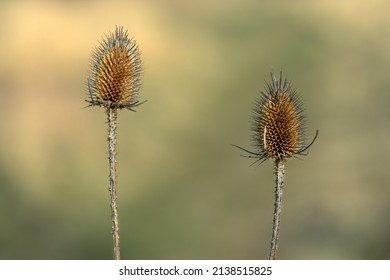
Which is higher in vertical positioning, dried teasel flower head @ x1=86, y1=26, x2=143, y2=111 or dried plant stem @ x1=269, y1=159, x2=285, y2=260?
dried teasel flower head @ x1=86, y1=26, x2=143, y2=111

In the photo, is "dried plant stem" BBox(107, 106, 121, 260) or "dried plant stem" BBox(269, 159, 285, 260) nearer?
"dried plant stem" BBox(269, 159, 285, 260)

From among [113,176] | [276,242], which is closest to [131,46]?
[113,176]

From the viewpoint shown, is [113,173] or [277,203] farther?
[113,173]

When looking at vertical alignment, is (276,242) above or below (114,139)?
below

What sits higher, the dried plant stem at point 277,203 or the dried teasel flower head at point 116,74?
the dried teasel flower head at point 116,74

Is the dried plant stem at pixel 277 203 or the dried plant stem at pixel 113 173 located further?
the dried plant stem at pixel 113 173

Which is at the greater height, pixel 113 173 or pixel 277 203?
pixel 113 173
